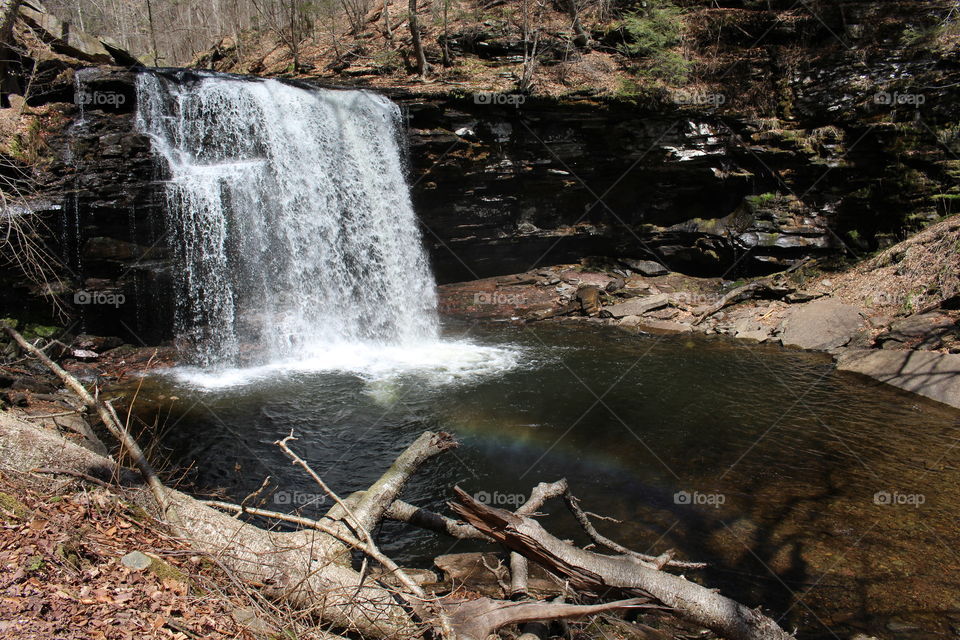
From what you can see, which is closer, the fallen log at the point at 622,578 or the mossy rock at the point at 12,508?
the mossy rock at the point at 12,508

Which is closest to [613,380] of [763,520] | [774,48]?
[763,520]

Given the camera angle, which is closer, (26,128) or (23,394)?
(23,394)

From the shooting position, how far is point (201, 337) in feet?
37.9

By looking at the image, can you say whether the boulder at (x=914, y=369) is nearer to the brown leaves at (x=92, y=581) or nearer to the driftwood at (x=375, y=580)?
the driftwood at (x=375, y=580)

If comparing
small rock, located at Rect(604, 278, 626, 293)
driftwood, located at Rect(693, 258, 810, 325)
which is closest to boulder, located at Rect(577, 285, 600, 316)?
small rock, located at Rect(604, 278, 626, 293)

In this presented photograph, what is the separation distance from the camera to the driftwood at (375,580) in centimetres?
241

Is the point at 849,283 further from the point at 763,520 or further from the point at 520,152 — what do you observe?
the point at 763,520

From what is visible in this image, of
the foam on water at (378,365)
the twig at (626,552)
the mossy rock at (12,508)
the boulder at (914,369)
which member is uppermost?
the mossy rock at (12,508)

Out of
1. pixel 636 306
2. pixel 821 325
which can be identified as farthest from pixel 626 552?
pixel 636 306

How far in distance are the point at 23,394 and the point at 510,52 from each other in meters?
14.6

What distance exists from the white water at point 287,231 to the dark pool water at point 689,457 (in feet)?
6.21

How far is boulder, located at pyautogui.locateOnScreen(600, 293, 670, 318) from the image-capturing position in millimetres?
13750

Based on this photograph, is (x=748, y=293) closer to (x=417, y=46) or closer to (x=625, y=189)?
(x=625, y=189)

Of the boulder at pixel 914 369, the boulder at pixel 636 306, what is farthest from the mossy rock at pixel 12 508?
the boulder at pixel 636 306
